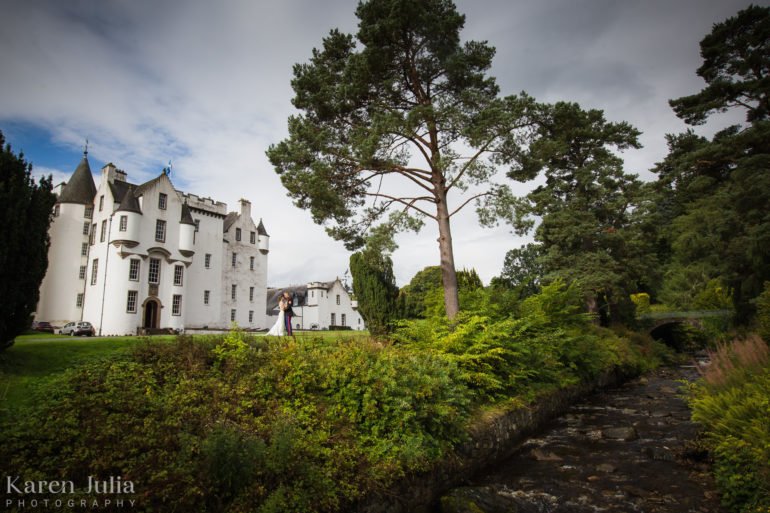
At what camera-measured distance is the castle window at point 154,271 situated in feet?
102

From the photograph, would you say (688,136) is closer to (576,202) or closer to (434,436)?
(576,202)

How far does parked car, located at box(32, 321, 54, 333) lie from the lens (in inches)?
1235

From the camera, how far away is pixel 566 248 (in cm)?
2717

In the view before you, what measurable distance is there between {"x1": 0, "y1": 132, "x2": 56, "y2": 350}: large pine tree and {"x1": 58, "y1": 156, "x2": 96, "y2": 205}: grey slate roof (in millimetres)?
31784

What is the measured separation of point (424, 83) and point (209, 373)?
13976mm

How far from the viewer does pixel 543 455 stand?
32.1 ft

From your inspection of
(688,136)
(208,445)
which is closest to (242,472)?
(208,445)

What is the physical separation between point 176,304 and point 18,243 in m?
26.0

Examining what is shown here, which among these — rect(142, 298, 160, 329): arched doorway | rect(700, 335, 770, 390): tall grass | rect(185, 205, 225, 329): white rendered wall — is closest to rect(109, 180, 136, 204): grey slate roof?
rect(185, 205, 225, 329): white rendered wall

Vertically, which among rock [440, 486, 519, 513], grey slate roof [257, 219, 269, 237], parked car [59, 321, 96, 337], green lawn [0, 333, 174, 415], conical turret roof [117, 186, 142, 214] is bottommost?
rock [440, 486, 519, 513]

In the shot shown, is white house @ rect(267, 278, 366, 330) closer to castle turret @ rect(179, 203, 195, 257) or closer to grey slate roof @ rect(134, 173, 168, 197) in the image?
castle turret @ rect(179, 203, 195, 257)

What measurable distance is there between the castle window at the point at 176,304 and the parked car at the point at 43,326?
963cm

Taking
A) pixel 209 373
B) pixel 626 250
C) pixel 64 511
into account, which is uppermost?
pixel 626 250

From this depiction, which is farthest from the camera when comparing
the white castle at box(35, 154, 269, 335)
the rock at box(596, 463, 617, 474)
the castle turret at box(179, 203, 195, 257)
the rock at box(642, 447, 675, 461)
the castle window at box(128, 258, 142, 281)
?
the castle turret at box(179, 203, 195, 257)
